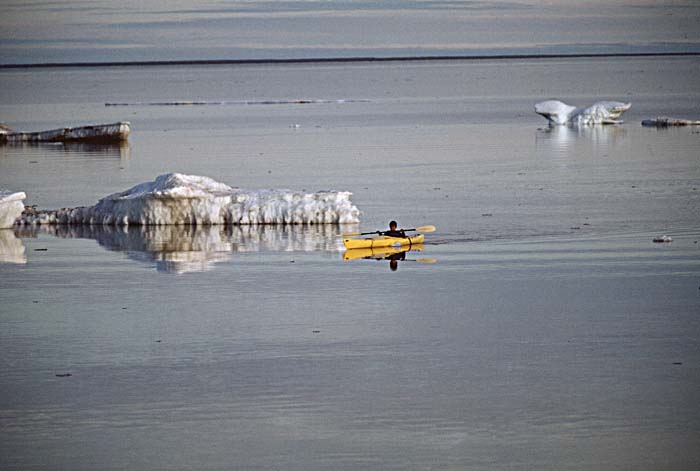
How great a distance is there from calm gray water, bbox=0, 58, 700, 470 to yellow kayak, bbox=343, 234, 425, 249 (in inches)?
16.9

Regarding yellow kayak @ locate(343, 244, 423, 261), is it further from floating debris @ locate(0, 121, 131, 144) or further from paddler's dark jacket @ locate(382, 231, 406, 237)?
floating debris @ locate(0, 121, 131, 144)

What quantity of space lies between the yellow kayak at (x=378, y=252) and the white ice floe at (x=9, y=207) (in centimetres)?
649

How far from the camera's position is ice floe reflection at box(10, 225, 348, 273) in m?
20.2

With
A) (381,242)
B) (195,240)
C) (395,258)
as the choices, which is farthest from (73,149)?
(395,258)

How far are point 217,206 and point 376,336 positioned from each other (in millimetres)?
9356

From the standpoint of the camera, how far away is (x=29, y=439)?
11.0m

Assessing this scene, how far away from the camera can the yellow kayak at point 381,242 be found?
20.4 metres

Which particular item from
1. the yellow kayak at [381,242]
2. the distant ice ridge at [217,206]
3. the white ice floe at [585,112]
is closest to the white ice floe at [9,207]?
the distant ice ridge at [217,206]

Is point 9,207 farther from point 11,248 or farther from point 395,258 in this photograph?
point 395,258

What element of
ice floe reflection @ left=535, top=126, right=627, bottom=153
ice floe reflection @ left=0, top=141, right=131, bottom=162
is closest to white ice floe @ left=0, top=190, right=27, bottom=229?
ice floe reflection @ left=0, top=141, right=131, bottom=162

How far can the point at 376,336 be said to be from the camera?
566 inches

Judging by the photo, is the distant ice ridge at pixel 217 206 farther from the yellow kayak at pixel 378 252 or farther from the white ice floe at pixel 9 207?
the yellow kayak at pixel 378 252

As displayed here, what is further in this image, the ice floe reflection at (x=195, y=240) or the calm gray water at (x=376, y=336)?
the ice floe reflection at (x=195, y=240)

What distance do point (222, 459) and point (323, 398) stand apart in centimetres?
178
